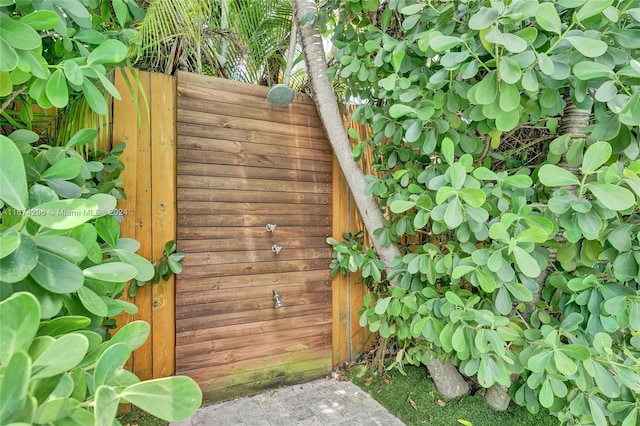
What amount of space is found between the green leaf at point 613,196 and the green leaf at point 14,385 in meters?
1.37

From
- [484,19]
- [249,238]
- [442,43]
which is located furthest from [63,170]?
[249,238]

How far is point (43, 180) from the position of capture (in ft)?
2.45

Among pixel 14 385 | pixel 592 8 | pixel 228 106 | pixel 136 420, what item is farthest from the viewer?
pixel 228 106

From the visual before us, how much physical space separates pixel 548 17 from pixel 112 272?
1.36 meters

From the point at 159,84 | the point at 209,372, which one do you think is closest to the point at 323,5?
the point at 159,84

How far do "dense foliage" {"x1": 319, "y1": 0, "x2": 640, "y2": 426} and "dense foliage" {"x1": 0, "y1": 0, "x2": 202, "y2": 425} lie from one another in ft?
3.43

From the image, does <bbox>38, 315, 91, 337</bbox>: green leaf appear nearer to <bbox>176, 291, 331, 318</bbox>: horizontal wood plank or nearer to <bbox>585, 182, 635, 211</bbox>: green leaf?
<bbox>585, 182, 635, 211</bbox>: green leaf

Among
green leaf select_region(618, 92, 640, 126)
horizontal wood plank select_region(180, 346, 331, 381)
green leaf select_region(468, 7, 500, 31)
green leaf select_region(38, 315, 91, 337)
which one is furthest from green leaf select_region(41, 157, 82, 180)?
horizontal wood plank select_region(180, 346, 331, 381)

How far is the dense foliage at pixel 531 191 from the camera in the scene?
3.41ft

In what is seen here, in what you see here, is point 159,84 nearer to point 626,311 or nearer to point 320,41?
point 320,41

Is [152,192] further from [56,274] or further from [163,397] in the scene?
[163,397]

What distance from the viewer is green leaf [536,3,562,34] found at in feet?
3.18

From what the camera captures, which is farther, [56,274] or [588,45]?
[588,45]

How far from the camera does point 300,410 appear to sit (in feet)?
6.70
